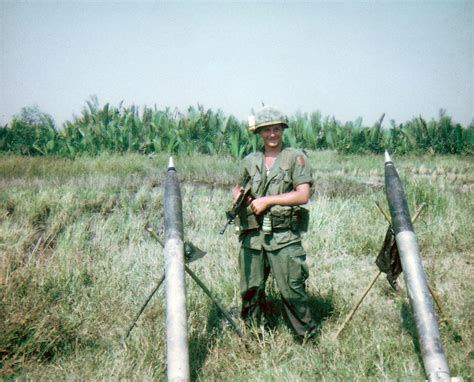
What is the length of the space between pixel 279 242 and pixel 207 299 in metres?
1.34

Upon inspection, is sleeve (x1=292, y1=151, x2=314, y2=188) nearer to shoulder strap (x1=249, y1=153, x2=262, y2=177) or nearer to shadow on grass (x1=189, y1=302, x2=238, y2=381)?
shoulder strap (x1=249, y1=153, x2=262, y2=177)

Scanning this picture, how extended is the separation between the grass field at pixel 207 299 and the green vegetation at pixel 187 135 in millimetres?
8091

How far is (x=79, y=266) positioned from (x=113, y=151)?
39.5 ft

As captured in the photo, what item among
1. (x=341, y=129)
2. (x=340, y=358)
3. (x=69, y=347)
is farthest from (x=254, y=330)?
(x=341, y=129)

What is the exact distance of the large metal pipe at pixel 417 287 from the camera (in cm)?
289

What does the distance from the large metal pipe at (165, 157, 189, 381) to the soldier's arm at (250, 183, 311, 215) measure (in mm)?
778

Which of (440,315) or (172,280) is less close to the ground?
(172,280)

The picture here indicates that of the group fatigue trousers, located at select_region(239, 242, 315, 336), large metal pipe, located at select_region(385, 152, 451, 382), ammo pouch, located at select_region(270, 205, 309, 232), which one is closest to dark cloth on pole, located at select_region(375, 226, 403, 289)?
large metal pipe, located at select_region(385, 152, 451, 382)

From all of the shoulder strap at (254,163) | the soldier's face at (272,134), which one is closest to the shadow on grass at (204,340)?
the shoulder strap at (254,163)

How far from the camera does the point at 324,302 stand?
4281 mm

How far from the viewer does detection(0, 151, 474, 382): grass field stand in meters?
3.31

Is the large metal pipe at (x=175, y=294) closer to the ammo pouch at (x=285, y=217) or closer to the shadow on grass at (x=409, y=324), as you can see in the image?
the ammo pouch at (x=285, y=217)

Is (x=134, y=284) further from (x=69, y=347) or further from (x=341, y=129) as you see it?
(x=341, y=129)

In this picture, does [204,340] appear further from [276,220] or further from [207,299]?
[276,220]
